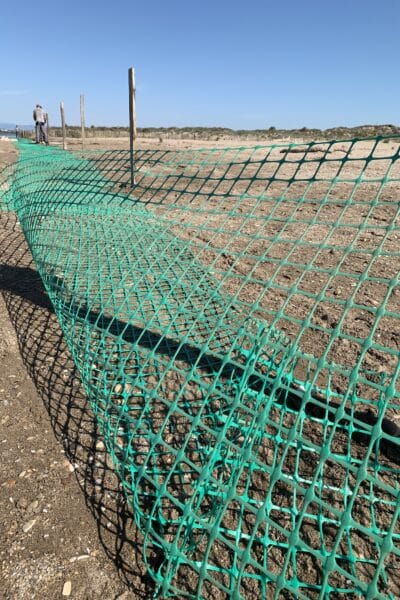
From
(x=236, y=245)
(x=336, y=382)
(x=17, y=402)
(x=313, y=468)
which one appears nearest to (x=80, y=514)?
(x=17, y=402)

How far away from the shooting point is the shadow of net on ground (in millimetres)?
1684

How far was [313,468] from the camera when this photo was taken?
2074mm

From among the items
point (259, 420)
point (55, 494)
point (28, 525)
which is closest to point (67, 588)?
point (28, 525)

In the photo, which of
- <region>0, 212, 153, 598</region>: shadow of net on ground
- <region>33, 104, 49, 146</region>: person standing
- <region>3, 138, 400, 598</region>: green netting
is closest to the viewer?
<region>3, 138, 400, 598</region>: green netting

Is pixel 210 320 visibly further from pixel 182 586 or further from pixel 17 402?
pixel 182 586

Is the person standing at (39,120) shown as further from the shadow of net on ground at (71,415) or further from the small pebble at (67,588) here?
the small pebble at (67,588)

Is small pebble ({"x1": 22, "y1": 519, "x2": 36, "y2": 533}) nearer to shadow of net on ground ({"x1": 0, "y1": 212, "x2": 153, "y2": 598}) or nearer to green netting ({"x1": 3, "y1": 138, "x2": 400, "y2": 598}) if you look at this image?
shadow of net on ground ({"x1": 0, "y1": 212, "x2": 153, "y2": 598})

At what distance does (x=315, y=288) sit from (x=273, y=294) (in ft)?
1.49

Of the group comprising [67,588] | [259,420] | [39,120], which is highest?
[39,120]

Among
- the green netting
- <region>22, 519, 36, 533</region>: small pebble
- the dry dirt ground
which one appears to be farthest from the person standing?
<region>22, 519, 36, 533</region>: small pebble

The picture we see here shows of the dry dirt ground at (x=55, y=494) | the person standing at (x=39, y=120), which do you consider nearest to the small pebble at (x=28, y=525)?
the dry dirt ground at (x=55, y=494)

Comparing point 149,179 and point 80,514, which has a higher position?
point 149,179

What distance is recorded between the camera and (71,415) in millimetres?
2389

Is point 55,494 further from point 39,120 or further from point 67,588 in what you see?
point 39,120
